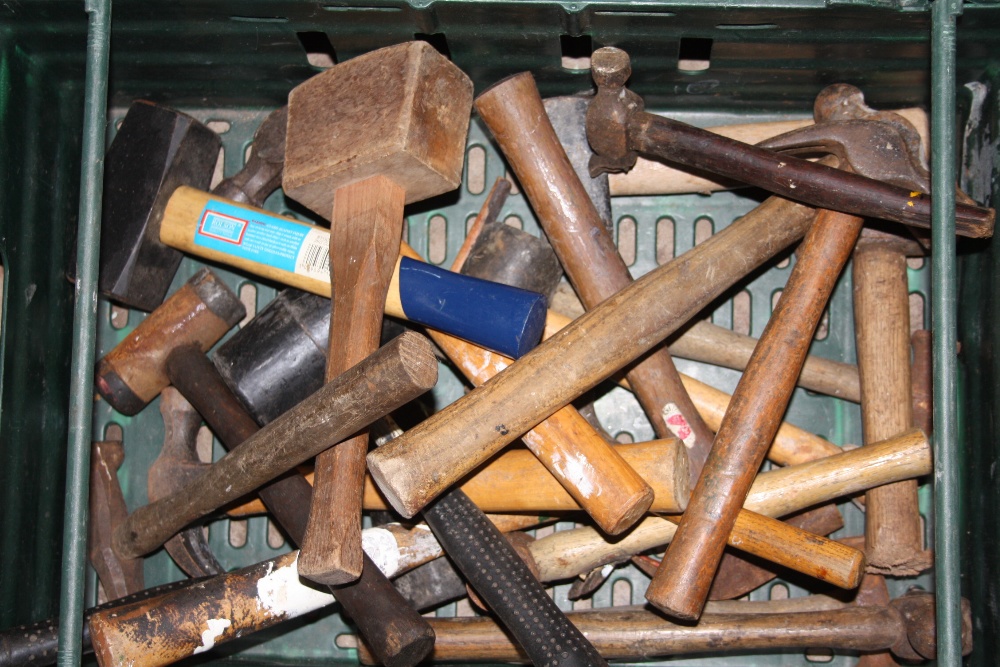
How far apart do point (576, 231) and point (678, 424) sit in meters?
0.29

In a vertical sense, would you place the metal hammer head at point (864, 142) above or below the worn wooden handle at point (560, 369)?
above

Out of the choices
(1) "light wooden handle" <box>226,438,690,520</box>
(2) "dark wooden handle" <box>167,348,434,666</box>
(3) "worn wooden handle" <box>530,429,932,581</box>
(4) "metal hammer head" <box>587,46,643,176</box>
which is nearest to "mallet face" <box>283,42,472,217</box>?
(4) "metal hammer head" <box>587,46,643,176</box>

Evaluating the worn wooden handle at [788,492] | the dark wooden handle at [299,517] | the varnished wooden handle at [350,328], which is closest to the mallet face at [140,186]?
the dark wooden handle at [299,517]

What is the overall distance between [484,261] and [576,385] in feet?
0.89

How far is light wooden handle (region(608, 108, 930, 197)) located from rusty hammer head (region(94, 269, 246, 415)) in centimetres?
60

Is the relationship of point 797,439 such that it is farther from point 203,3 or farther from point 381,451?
point 203,3

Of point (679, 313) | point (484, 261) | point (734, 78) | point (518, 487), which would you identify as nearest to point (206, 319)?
point (484, 261)

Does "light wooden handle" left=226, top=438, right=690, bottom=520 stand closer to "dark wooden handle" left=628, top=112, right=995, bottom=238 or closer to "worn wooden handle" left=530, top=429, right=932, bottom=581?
"worn wooden handle" left=530, top=429, right=932, bottom=581

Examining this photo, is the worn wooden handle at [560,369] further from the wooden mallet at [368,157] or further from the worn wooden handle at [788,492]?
the worn wooden handle at [788,492]

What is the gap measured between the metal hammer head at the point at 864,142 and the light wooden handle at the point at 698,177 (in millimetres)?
90

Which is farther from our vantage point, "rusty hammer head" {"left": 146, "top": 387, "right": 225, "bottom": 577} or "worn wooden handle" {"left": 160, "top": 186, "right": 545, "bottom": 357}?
"rusty hammer head" {"left": 146, "top": 387, "right": 225, "bottom": 577}

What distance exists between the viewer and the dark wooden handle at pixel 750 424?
104cm

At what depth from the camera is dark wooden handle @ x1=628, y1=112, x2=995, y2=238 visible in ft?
3.48

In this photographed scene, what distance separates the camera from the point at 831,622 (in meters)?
1.17
